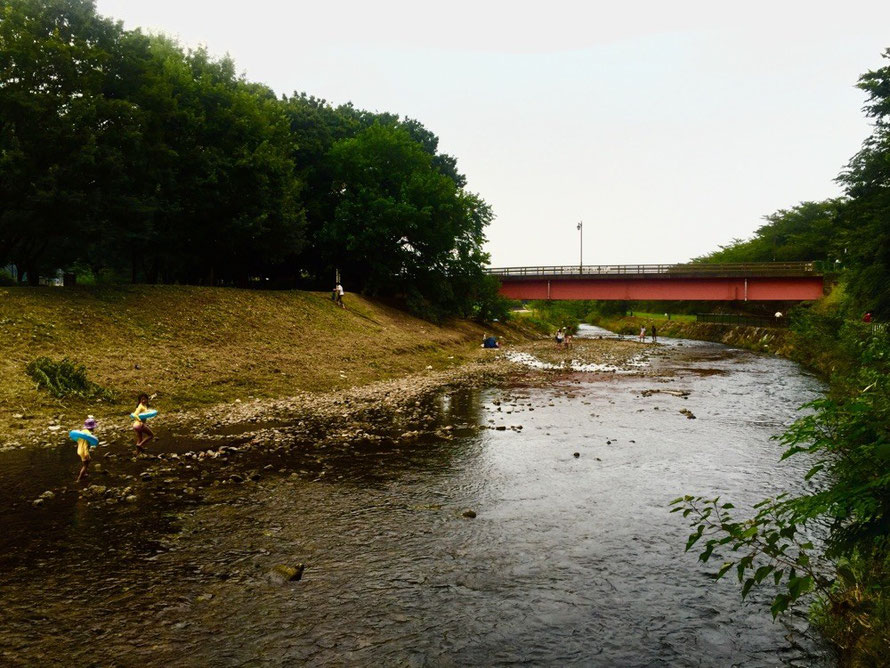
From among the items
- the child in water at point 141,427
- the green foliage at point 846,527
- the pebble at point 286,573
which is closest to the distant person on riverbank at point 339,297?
the child in water at point 141,427

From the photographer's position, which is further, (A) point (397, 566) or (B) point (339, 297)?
(B) point (339, 297)

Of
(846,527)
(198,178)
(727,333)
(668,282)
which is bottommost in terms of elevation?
(727,333)

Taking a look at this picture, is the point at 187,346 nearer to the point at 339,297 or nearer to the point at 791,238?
the point at 339,297

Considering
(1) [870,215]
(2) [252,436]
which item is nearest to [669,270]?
(1) [870,215]

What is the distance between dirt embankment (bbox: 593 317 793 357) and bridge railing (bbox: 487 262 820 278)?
724cm

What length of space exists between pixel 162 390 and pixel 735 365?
42.8 meters

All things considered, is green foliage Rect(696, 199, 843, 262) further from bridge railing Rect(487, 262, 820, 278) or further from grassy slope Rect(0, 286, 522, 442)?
grassy slope Rect(0, 286, 522, 442)

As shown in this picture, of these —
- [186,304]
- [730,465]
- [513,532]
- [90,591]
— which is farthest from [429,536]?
[186,304]

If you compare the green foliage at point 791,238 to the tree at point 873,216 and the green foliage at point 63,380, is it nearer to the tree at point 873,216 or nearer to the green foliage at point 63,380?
the tree at point 873,216

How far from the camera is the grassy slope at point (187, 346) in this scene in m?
22.0

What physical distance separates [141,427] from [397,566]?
9988 mm

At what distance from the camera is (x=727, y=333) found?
7906 cm

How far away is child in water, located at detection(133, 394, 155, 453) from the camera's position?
50.3ft

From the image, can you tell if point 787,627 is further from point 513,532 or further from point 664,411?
point 664,411
